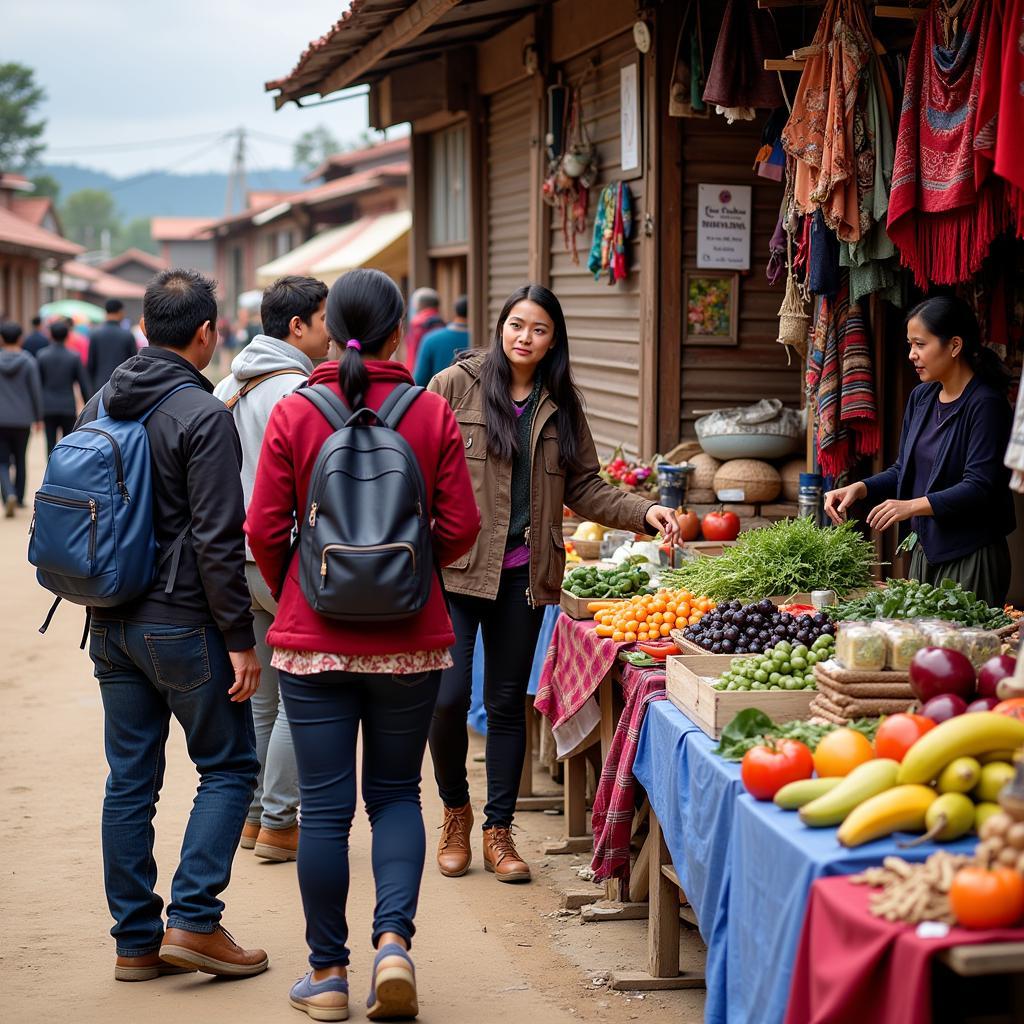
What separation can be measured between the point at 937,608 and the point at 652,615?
3.92ft

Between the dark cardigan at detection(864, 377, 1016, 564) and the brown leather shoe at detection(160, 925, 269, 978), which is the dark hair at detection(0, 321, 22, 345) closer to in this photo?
the dark cardigan at detection(864, 377, 1016, 564)

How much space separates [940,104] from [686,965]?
9.94 feet

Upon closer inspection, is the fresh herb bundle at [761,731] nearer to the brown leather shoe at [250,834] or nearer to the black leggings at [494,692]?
the black leggings at [494,692]

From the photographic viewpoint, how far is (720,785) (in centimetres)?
361

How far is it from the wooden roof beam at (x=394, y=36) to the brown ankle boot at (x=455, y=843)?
13.8 feet

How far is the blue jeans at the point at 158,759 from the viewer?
4172mm

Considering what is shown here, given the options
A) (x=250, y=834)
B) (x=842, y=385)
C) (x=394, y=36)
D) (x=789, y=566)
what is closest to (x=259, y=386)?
(x=250, y=834)

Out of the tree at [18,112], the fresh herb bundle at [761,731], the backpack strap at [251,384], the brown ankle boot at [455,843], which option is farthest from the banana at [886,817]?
the tree at [18,112]

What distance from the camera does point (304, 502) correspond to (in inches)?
151

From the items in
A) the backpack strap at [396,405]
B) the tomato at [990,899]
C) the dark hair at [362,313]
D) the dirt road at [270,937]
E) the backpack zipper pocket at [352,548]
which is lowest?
the dirt road at [270,937]

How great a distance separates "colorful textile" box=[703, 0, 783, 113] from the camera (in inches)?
261

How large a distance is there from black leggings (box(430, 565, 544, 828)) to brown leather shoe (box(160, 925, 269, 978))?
1113 mm

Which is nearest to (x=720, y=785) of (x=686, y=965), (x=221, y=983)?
(x=686, y=965)

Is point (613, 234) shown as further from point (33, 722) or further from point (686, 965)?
point (686, 965)
